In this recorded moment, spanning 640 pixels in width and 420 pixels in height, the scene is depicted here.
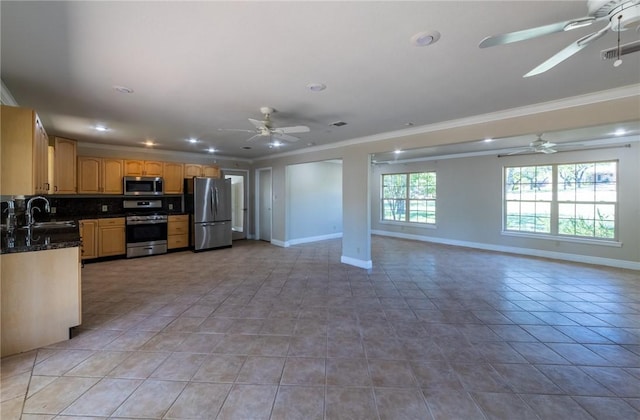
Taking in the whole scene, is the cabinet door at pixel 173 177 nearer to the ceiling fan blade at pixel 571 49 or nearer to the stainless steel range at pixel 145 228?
the stainless steel range at pixel 145 228

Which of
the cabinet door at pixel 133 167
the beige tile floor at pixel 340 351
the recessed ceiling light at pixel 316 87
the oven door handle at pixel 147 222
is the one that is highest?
the recessed ceiling light at pixel 316 87

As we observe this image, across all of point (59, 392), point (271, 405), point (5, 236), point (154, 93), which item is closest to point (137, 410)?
point (59, 392)

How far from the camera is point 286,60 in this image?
2.28 meters

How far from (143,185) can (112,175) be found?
0.60m

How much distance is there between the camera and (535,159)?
6.38 metres

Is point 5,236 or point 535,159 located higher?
point 535,159

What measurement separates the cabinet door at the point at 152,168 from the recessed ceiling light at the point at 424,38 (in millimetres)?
6405

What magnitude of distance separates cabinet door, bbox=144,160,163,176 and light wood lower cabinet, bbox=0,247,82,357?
13.9 feet

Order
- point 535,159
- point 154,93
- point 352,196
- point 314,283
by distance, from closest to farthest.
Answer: point 154,93 → point 314,283 → point 352,196 → point 535,159

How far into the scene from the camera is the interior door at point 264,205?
318 inches

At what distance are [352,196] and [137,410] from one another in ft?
14.6

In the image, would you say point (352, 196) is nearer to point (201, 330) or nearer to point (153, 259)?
point (201, 330)

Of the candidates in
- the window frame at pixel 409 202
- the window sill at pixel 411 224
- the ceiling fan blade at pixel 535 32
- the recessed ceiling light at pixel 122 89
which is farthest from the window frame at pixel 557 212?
the recessed ceiling light at pixel 122 89

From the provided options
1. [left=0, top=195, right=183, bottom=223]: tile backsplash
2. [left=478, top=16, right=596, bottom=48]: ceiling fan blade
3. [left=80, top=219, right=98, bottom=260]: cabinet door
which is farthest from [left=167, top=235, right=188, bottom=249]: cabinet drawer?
[left=478, top=16, right=596, bottom=48]: ceiling fan blade
